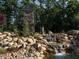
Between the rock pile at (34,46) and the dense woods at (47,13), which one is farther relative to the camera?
the dense woods at (47,13)

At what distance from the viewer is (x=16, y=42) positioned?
2306 centimetres

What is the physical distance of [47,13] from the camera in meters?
40.6

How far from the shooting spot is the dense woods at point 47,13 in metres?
38.0

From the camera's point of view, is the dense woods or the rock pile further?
the dense woods

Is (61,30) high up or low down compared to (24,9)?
Answer: down

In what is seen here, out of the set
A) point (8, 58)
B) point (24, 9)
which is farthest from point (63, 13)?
point (8, 58)

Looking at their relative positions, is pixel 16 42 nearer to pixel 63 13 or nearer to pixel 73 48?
pixel 73 48

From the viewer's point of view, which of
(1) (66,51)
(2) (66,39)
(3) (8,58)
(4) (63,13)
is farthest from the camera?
(4) (63,13)

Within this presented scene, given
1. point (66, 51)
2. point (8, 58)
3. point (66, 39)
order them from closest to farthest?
1. point (8, 58)
2. point (66, 51)
3. point (66, 39)

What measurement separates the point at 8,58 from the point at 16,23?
689 inches

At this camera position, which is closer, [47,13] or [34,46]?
[34,46]

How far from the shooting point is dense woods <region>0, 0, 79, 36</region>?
125ft

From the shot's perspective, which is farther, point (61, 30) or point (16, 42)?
point (61, 30)

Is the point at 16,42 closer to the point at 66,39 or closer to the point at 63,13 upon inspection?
the point at 66,39
